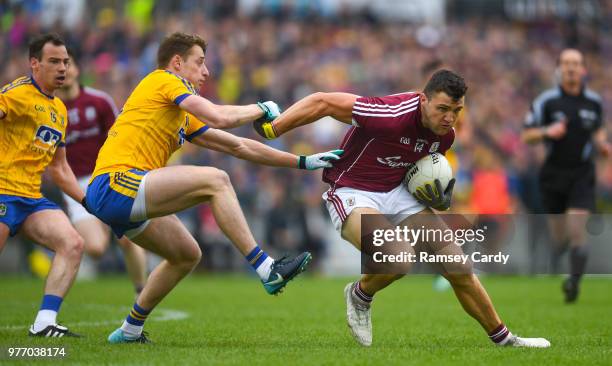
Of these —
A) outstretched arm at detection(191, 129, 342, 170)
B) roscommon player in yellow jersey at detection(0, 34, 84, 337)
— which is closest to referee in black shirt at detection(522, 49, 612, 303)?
outstretched arm at detection(191, 129, 342, 170)

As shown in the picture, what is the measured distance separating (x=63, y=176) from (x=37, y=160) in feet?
1.07

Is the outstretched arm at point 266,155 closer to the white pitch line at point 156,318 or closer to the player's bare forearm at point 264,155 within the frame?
the player's bare forearm at point 264,155

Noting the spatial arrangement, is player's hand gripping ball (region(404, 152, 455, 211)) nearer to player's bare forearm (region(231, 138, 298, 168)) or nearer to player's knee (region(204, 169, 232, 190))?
player's bare forearm (region(231, 138, 298, 168))

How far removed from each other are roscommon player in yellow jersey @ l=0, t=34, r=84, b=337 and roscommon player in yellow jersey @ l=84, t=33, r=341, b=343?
1.02m

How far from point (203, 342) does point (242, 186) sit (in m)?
12.4

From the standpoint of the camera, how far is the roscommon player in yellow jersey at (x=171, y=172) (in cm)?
718

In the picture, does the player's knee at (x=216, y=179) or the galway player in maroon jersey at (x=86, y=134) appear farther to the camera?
the galway player in maroon jersey at (x=86, y=134)

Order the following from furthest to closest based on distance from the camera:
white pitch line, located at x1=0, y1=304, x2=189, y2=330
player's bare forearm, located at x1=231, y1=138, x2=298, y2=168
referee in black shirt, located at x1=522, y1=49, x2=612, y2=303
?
referee in black shirt, located at x1=522, y1=49, x2=612, y2=303, white pitch line, located at x1=0, y1=304, x2=189, y2=330, player's bare forearm, located at x1=231, y1=138, x2=298, y2=168

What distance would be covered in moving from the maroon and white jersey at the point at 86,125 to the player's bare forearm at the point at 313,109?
4.21m

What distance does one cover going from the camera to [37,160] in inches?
345

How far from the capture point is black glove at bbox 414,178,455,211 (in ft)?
24.9

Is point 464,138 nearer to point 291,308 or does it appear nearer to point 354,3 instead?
point 291,308

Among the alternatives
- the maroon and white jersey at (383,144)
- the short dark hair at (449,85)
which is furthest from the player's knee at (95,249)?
the short dark hair at (449,85)

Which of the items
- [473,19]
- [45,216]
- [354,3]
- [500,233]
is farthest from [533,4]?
[45,216]
